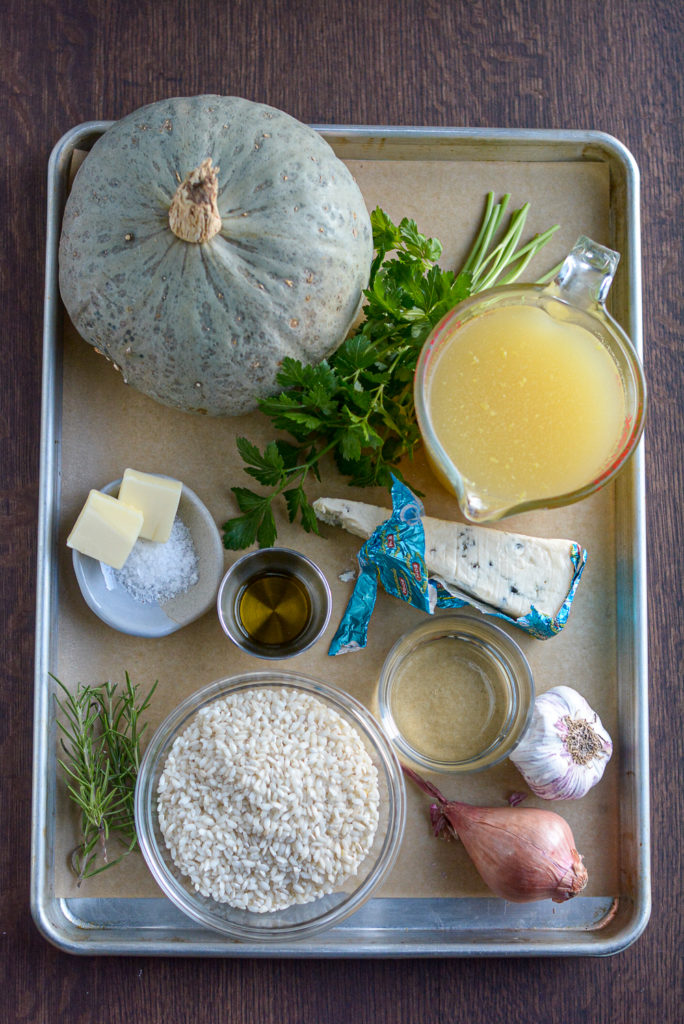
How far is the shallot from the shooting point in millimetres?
1170

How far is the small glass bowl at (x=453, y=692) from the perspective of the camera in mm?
1243

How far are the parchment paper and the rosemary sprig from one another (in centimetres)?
2

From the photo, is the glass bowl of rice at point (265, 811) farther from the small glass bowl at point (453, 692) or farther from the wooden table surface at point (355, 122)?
the wooden table surface at point (355, 122)

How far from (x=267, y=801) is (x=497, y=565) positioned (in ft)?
1.54

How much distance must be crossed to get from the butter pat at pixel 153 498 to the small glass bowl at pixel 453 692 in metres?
0.39

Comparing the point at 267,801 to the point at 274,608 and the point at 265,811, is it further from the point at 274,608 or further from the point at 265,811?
the point at 274,608

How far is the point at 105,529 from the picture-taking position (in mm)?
1181

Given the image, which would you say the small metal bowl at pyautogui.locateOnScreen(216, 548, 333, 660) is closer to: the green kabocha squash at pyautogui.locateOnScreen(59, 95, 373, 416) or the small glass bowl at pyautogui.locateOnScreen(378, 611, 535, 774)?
the small glass bowl at pyautogui.locateOnScreen(378, 611, 535, 774)

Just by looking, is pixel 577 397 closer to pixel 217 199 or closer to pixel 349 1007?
pixel 217 199

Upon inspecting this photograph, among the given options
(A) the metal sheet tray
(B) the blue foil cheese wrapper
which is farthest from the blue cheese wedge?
(A) the metal sheet tray

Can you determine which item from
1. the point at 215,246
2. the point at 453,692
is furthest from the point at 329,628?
the point at 215,246

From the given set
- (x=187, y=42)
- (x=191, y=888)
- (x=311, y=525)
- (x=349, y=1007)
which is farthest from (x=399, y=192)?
(x=349, y=1007)

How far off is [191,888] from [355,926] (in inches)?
9.9

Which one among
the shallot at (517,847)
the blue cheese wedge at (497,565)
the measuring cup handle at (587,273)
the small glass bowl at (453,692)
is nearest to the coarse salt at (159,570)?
the blue cheese wedge at (497,565)
